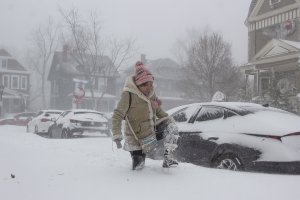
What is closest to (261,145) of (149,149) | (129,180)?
(149,149)

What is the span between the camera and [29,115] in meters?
37.0

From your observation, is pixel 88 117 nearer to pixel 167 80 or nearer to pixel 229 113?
pixel 229 113

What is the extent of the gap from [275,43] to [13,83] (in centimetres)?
4661

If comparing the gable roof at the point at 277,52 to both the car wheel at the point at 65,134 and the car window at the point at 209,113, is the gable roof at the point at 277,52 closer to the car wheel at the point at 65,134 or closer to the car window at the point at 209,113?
the car wheel at the point at 65,134

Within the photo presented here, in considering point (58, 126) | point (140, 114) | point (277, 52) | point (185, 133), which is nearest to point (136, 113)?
point (140, 114)

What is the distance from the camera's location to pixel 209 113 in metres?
7.44

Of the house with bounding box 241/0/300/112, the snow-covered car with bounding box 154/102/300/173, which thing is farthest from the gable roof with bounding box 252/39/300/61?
the snow-covered car with bounding box 154/102/300/173

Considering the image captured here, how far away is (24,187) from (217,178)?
2.22 metres

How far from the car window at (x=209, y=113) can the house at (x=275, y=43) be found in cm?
1147

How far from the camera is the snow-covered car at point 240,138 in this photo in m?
6.11

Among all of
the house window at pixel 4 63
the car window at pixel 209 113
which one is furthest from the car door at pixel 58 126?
the house window at pixel 4 63

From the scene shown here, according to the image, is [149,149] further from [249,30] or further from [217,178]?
[249,30]

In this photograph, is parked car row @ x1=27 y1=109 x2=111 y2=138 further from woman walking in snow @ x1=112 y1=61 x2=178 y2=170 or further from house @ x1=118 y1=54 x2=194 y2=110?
house @ x1=118 y1=54 x2=194 y2=110

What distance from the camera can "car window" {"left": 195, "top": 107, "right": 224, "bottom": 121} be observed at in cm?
723
